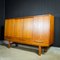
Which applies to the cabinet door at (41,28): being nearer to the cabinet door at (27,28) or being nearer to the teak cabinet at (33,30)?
the teak cabinet at (33,30)

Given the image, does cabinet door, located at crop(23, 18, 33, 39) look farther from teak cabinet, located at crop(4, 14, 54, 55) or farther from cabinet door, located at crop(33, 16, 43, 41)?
cabinet door, located at crop(33, 16, 43, 41)

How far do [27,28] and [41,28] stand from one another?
507 mm

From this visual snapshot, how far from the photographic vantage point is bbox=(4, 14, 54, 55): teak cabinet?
307 cm

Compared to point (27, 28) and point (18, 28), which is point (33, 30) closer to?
point (27, 28)

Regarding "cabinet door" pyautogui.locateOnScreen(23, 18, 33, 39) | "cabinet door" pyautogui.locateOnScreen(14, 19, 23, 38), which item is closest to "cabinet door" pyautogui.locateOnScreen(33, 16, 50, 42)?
"cabinet door" pyautogui.locateOnScreen(23, 18, 33, 39)

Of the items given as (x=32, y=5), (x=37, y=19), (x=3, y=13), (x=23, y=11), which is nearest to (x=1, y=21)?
(x=3, y=13)

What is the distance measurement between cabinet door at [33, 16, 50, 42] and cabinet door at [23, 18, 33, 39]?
0.16 metres

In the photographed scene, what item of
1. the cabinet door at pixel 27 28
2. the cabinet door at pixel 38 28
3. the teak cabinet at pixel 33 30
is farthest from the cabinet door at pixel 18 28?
the cabinet door at pixel 38 28

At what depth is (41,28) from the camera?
3154mm

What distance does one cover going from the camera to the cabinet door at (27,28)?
3365 millimetres

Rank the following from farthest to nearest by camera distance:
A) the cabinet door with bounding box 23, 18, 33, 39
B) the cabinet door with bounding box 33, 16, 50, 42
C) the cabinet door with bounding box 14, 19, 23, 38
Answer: the cabinet door with bounding box 14, 19, 23, 38
the cabinet door with bounding box 23, 18, 33, 39
the cabinet door with bounding box 33, 16, 50, 42

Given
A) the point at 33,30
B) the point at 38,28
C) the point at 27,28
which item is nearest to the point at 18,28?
the point at 27,28

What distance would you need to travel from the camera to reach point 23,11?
444cm

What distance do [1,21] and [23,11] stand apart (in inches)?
46.9
